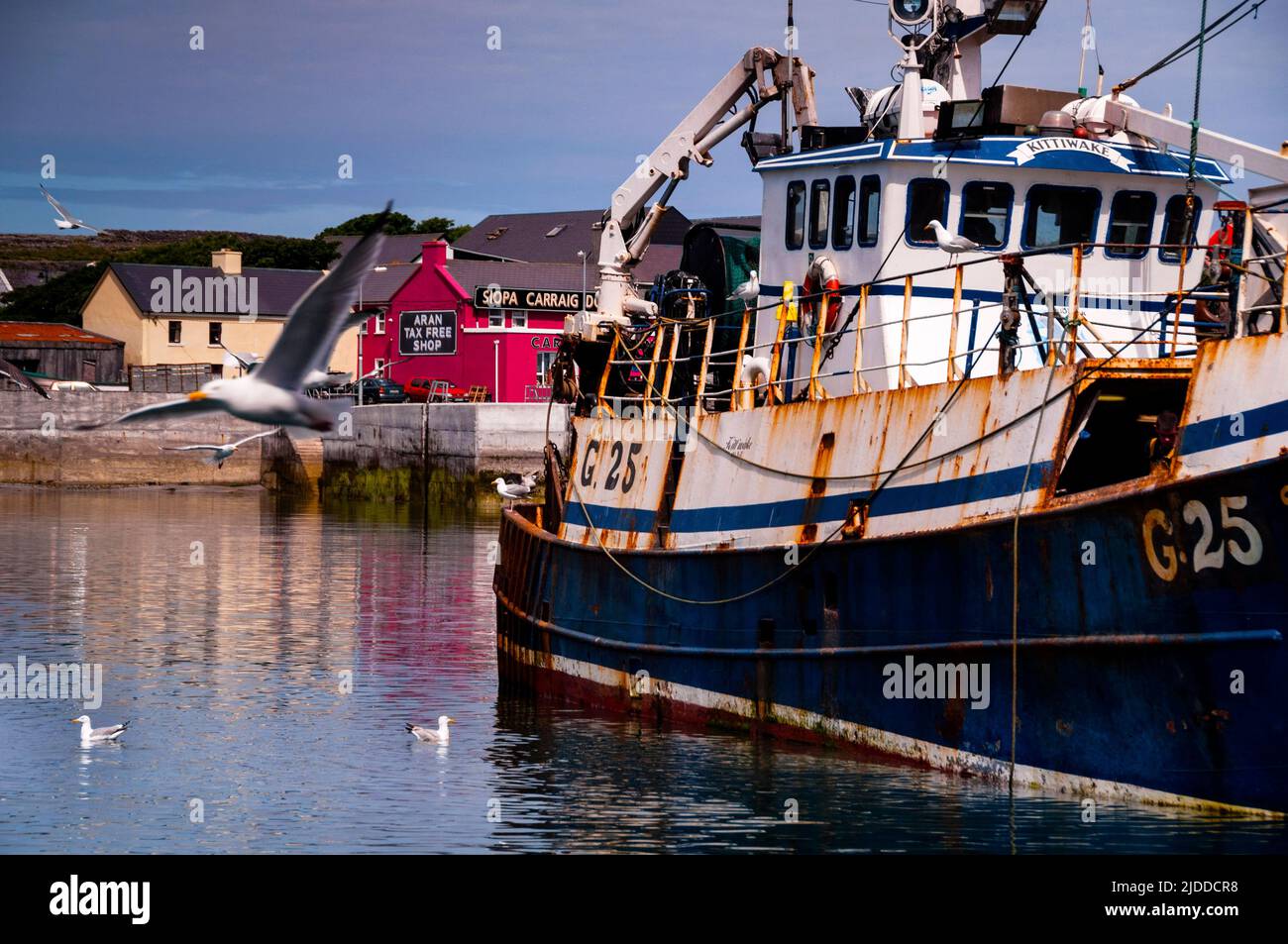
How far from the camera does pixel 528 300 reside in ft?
217

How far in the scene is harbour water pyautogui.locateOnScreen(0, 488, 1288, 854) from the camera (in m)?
13.7

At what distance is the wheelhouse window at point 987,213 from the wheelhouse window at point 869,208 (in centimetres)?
85

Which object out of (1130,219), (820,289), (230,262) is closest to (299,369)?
(820,289)

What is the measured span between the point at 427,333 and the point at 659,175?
48.3m

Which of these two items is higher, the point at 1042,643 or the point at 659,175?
the point at 659,175

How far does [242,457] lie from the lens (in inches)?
2454

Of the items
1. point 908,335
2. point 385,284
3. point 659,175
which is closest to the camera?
point 908,335

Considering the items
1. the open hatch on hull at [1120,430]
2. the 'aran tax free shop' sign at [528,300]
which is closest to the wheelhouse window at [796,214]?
the open hatch on hull at [1120,430]

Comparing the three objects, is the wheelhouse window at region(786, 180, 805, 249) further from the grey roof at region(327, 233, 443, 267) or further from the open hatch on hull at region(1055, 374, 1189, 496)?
the grey roof at region(327, 233, 443, 267)

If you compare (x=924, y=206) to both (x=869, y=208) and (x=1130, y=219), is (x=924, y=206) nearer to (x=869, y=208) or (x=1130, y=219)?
(x=869, y=208)

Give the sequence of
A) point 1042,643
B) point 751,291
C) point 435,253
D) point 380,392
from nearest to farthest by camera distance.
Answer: point 1042,643
point 751,291
point 380,392
point 435,253

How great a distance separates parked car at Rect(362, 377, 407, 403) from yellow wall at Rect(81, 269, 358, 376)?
13231mm

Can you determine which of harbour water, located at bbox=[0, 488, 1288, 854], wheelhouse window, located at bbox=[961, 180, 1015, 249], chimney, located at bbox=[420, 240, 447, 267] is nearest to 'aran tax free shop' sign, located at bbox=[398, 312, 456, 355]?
chimney, located at bbox=[420, 240, 447, 267]
